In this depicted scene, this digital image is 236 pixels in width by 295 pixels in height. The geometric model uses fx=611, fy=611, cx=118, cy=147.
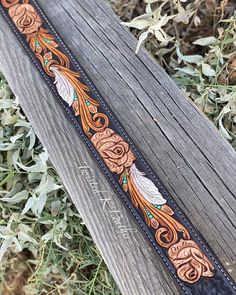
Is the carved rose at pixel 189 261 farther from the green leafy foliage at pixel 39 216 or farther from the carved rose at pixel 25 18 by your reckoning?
the carved rose at pixel 25 18

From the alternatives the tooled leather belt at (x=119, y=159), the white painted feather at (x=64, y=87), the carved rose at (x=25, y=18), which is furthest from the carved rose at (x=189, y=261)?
the carved rose at (x=25, y=18)

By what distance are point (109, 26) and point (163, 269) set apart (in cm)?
59

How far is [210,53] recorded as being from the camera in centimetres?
142

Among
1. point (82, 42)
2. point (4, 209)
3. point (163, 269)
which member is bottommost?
point (4, 209)

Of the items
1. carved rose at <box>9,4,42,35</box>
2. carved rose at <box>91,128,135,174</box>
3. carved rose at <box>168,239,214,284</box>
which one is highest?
carved rose at <box>9,4,42,35</box>

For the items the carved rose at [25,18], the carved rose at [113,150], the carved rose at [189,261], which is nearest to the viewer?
the carved rose at [189,261]

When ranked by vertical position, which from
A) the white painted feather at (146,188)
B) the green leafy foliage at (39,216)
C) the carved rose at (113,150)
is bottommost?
the green leafy foliage at (39,216)

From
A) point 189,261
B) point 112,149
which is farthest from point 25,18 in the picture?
point 189,261

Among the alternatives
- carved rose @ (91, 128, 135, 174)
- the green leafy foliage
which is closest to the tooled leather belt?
carved rose @ (91, 128, 135, 174)

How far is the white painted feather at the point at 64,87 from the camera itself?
137 centimetres

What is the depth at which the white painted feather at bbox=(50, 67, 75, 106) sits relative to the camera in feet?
4.49

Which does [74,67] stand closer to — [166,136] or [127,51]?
[127,51]

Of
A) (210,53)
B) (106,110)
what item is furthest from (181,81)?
(106,110)

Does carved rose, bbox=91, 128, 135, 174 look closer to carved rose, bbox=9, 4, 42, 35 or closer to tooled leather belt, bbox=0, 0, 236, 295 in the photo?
tooled leather belt, bbox=0, 0, 236, 295
